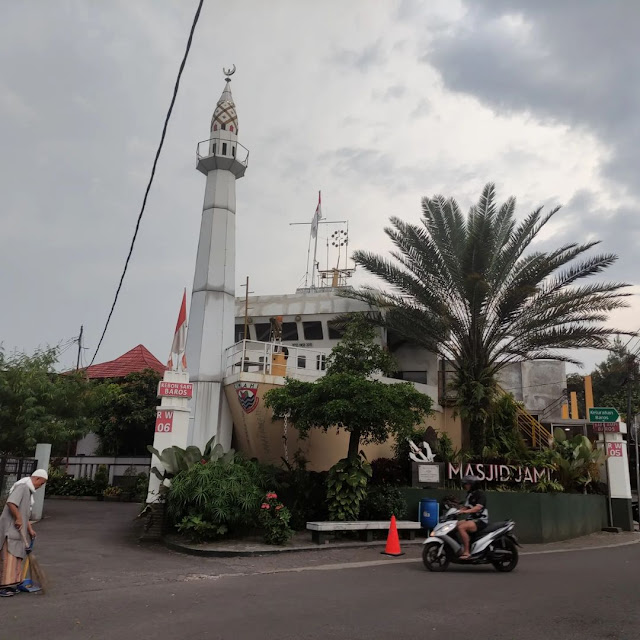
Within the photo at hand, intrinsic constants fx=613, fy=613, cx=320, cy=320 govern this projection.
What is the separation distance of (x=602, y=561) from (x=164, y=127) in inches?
426

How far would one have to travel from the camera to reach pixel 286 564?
10.5 meters

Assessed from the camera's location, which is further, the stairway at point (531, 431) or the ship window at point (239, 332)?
the ship window at point (239, 332)

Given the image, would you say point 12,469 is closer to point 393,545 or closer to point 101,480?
point 101,480

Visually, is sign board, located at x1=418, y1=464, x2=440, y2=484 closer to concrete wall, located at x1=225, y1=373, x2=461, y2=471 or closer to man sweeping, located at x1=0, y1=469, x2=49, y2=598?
concrete wall, located at x1=225, y1=373, x2=461, y2=471

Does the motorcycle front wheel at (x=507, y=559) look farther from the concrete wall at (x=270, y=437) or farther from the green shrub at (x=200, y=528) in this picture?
the concrete wall at (x=270, y=437)

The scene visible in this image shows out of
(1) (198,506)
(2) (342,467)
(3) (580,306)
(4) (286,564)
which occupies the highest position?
(3) (580,306)

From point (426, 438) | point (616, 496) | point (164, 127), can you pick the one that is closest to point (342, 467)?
point (426, 438)

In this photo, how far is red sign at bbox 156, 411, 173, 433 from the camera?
13914mm

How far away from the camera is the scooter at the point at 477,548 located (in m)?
9.45

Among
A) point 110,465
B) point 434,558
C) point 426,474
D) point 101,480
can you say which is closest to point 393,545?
point 434,558

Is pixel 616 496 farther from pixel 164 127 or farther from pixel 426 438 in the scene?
pixel 164 127

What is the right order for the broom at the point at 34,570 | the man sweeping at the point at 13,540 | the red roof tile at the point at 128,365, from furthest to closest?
the red roof tile at the point at 128,365
the broom at the point at 34,570
the man sweeping at the point at 13,540

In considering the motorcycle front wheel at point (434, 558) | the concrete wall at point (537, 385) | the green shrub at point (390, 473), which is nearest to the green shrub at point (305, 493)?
the green shrub at point (390, 473)

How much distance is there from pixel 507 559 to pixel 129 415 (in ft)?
67.5
